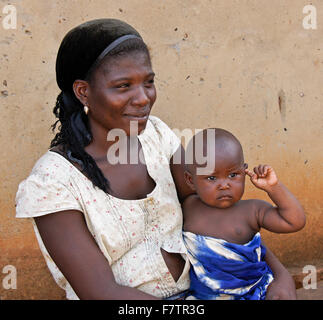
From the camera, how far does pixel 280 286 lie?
88.7 inches

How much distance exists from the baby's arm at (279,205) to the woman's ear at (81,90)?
732mm

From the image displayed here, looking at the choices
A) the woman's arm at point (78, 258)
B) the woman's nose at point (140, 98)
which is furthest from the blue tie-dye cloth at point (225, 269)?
the woman's nose at point (140, 98)

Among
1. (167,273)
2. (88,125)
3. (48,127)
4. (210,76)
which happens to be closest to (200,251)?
(167,273)

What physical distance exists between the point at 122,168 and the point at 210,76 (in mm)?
1219

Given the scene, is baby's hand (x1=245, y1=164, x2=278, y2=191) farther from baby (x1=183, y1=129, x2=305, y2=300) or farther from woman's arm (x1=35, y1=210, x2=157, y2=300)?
woman's arm (x1=35, y1=210, x2=157, y2=300)

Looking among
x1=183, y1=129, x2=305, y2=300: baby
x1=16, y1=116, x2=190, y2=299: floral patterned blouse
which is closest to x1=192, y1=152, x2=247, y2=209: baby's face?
x1=183, y1=129, x2=305, y2=300: baby

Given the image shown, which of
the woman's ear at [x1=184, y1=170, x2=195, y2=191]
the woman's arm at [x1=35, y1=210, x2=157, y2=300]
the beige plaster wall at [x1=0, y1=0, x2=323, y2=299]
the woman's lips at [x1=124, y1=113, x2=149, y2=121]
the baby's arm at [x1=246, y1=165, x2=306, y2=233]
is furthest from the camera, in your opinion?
the beige plaster wall at [x1=0, y1=0, x2=323, y2=299]

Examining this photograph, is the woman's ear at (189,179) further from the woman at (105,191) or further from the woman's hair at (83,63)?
the woman's hair at (83,63)

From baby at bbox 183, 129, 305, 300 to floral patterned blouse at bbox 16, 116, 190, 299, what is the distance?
0.08 m

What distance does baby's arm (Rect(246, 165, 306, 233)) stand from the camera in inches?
88.1

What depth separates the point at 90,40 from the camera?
6.79 feet

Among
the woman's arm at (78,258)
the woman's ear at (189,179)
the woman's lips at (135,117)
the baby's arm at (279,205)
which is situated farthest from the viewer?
the woman's ear at (189,179)

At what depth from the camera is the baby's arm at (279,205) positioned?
224cm

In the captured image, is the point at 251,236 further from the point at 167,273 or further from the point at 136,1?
the point at 136,1
